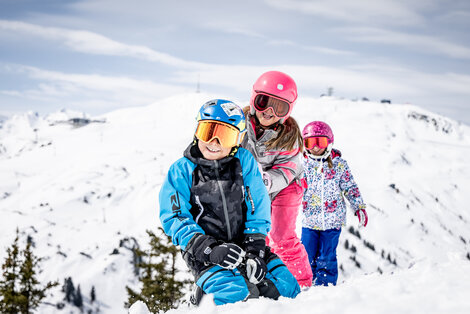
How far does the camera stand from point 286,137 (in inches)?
189

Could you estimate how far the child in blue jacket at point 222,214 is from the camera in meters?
3.29

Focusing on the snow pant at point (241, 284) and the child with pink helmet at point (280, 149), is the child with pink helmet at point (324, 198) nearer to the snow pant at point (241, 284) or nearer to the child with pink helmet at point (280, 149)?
the child with pink helmet at point (280, 149)

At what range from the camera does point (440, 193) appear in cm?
18650

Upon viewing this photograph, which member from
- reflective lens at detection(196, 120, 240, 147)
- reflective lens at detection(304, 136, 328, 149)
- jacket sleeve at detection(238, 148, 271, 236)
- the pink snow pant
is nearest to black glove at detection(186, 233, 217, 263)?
jacket sleeve at detection(238, 148, 271, 236)

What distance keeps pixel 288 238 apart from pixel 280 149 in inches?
52.7

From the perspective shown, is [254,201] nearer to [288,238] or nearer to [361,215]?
[288,238]

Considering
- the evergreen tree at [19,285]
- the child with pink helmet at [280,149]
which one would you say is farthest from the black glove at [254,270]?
the evergreen tree at [19,285]

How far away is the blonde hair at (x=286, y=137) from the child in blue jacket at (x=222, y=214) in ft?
2.85

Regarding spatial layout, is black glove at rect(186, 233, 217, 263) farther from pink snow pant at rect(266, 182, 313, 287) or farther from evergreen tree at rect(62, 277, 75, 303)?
evergreen tree at rect(62, 277, 75, 303)

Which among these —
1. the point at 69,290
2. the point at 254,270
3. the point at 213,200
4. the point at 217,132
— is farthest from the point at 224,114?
the point at 69,290

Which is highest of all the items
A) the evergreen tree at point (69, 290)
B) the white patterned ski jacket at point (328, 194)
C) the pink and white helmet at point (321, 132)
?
the pink and white helmet at point (321, 132)

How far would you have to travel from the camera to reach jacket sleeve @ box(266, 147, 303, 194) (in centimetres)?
460

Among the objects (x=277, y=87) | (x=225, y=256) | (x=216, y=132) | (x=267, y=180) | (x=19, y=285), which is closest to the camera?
(x=225, y=256)

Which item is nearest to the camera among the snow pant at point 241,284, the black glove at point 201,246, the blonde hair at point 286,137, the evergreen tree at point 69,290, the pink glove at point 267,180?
the snow pant at point 241,284
